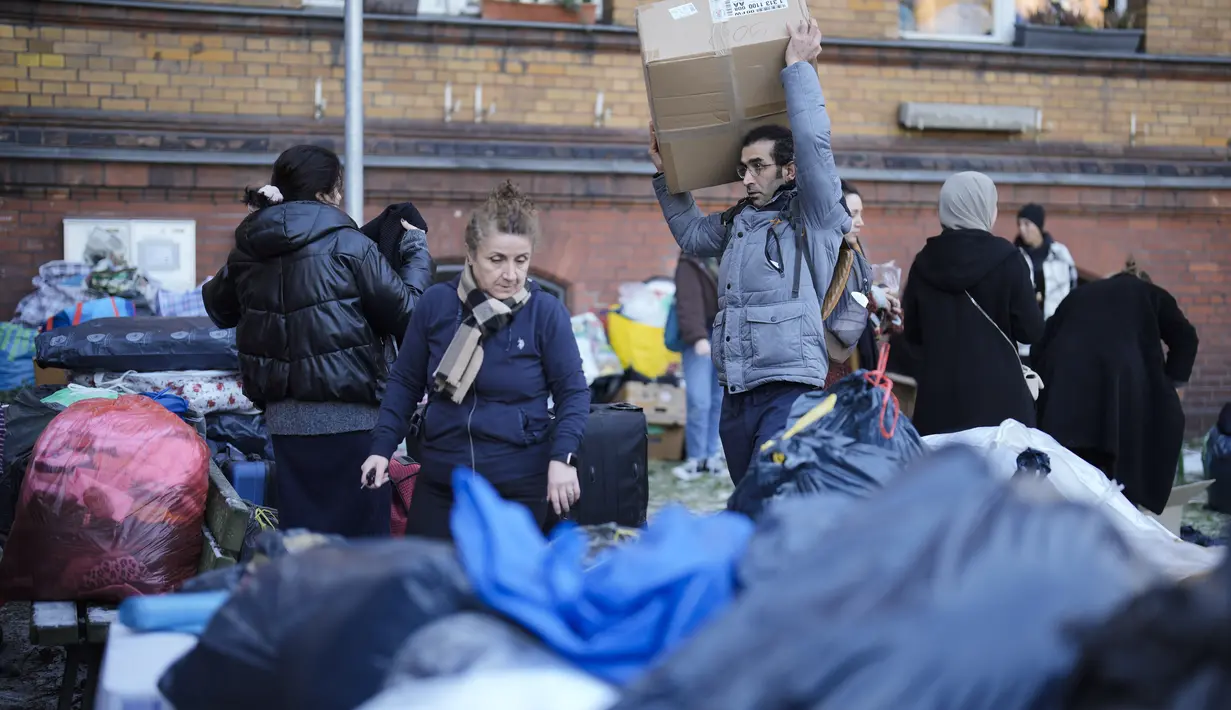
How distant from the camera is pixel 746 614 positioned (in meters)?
1.84

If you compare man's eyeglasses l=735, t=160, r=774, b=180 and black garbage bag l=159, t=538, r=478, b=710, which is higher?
man's eyeglasses l=735, t=160, r=774, b=180

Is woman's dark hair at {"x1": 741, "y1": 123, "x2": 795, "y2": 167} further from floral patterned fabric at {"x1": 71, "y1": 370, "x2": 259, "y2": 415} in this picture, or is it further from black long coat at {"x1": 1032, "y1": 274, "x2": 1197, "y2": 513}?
floral patterned fabric at {"x1": 71, "y1": 370, "x2": 259, "y2": 415}

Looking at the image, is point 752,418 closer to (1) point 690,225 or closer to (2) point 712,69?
(1) point 690,225

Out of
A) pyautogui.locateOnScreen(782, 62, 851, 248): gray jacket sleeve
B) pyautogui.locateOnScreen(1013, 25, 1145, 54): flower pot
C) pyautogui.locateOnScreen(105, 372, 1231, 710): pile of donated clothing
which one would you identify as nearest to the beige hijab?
pyautogui.locateOnScreen(782, 62, 851, 248): gray jacket sleeve

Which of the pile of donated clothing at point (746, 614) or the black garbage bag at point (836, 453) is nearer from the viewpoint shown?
the pile of donated clothing at point (746, 614)

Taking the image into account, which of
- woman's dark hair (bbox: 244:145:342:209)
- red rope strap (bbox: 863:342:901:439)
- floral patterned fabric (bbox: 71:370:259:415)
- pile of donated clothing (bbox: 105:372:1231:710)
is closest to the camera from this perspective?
pile of donated clothing (bbox: 105:372:1231:710)

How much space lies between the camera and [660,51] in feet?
14.4

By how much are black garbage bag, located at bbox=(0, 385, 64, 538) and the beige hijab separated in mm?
3721

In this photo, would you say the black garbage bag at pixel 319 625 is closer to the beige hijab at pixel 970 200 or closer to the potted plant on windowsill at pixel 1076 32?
the beige hijab at pixel 970 200

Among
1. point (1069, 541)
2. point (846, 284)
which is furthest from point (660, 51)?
point (1069, 541)

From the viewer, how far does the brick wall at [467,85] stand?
342 inches

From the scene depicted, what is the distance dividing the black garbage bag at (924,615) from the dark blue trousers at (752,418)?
2.39 metres

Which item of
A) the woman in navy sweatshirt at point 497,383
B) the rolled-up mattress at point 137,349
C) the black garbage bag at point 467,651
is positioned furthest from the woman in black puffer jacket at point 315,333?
the black garbage bag at point 467,651

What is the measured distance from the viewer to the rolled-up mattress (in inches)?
244
